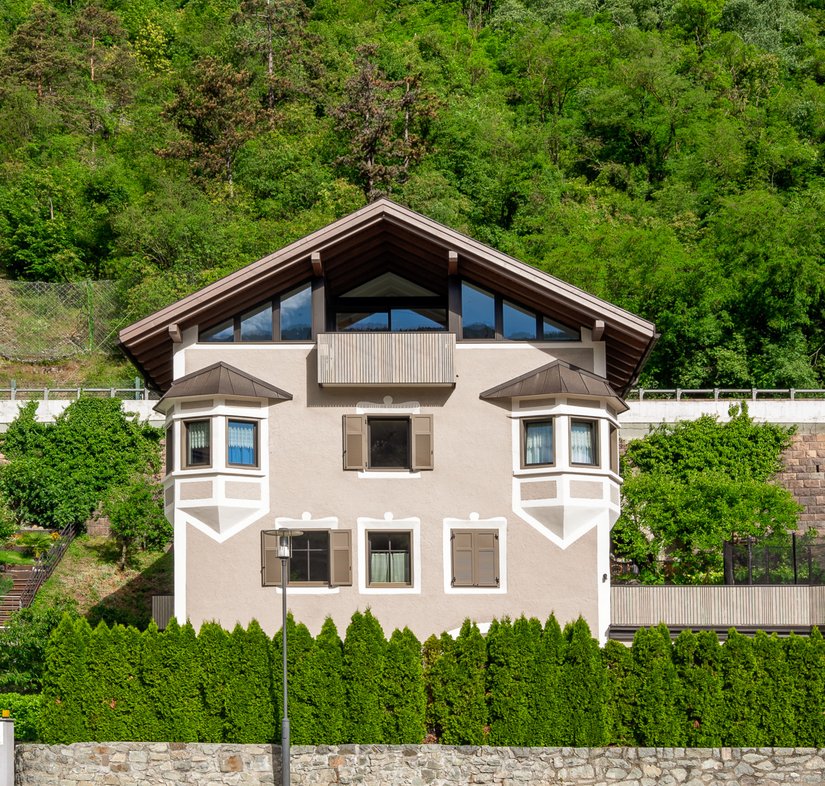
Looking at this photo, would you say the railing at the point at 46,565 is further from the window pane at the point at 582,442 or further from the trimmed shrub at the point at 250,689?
the window pane at the point at 582,442

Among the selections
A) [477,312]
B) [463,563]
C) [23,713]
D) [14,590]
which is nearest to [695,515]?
[477,312]

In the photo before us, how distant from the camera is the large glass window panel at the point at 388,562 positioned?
115 feet

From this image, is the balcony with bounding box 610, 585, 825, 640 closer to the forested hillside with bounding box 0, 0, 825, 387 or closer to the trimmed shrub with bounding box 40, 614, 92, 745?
the trimmed shrub with bounding box 40, 614, 92, 745

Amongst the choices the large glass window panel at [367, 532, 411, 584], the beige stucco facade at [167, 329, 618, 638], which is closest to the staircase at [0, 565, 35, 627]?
the beige stucco facade at [167, 329, 618, 638]

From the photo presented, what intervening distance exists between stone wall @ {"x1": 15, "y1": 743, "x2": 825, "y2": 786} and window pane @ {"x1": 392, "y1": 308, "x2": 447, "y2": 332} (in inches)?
398

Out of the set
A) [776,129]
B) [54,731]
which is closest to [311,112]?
[776,129]

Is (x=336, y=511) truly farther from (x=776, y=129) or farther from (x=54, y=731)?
(x=776, y=129)

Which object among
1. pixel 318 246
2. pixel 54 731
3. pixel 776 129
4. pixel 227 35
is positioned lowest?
pixel 54 731

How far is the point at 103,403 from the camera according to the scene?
5881 centimetres

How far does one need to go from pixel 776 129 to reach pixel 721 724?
232 ft

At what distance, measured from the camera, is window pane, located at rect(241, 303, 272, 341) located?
119ft

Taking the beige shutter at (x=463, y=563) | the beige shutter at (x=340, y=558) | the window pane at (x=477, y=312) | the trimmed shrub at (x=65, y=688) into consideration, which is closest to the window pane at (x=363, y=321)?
the window pane at (x=477, y=312)

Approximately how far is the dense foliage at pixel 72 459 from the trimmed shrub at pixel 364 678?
24.1 m

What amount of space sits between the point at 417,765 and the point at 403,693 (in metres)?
1.43
